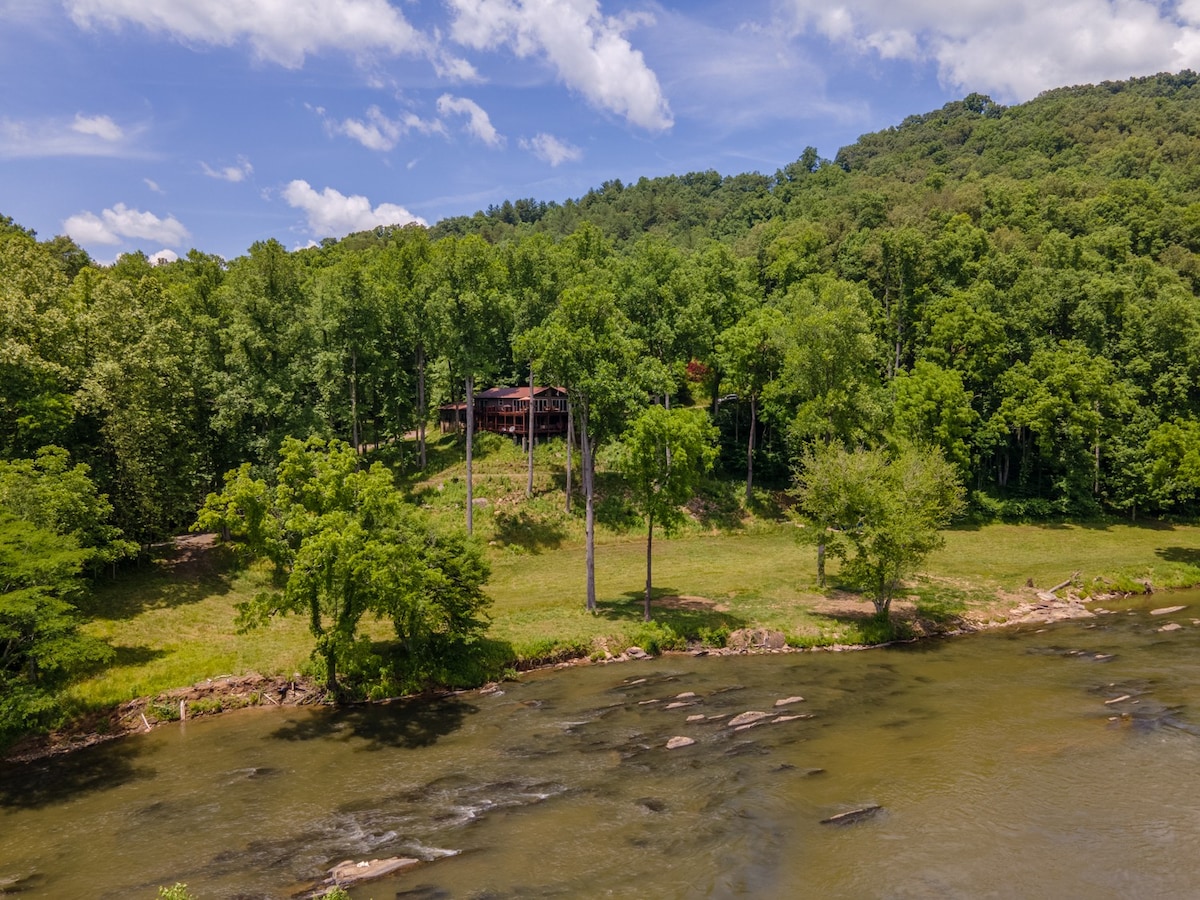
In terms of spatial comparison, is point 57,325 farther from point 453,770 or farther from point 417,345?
point 453,770

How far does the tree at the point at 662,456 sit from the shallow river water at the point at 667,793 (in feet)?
31.4

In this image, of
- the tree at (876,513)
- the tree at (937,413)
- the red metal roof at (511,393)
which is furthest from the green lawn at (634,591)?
the red metal roof at (511,393)

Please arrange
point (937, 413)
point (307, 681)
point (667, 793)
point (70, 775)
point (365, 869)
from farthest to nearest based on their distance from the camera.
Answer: point (937, 413) → point (307, 681) → point (70, 775) → point (667, 793) → point (365, 869)

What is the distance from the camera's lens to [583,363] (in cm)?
3916

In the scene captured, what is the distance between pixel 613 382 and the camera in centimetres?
3900

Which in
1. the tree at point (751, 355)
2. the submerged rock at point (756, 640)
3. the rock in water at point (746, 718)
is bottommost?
the rock in water at point (746, 718)

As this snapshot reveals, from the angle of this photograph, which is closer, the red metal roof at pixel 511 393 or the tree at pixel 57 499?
the tree at pixel 57 499

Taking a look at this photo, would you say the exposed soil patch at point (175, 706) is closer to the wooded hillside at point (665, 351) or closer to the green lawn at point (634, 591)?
the green lawn at point (634, 591)

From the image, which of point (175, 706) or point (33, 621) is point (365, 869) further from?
point (33, 621)

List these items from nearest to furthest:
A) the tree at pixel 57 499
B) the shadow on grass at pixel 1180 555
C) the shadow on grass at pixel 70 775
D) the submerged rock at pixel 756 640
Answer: the shadow on grass at pixel 70 775
the tree at pixel 57 499
the submerged rock at pixel 756 640
the shadow on grass at pixel 1180 555

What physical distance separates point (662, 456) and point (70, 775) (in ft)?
93.9

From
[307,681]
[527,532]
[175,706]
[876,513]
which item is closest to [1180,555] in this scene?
[876,513]

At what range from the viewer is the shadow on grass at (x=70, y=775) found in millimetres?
23406

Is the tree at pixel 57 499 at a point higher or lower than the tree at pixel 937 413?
lower
